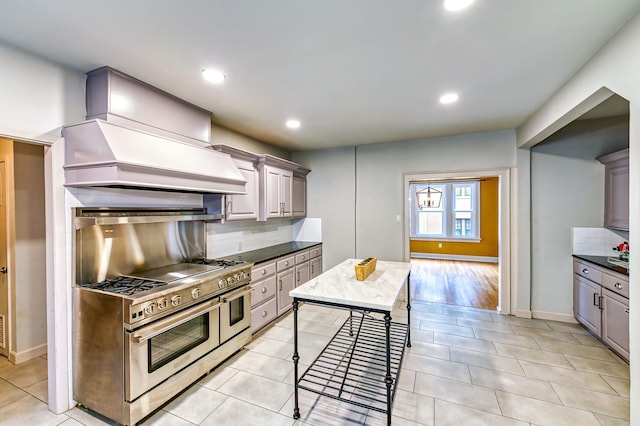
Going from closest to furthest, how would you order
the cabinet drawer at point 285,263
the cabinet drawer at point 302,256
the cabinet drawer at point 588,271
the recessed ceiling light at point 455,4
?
1. the recessed ceiling light at point 455,4
2. the cabinet drawer at point 588,271
3. the cabinet drawer at point 285,263
4. the cabinet drawer at point 302,256

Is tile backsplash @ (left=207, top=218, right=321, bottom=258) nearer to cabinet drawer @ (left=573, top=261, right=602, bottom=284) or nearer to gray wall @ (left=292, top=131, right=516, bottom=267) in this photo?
gray wall @ (left=292, top=131, right=516, bottom=267)

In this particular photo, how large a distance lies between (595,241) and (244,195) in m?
4.51

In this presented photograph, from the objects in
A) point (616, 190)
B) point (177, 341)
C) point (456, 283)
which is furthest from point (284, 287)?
point (616, 190)

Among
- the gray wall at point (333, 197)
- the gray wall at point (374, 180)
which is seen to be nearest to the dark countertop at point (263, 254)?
the gray wall at point (333, 197)

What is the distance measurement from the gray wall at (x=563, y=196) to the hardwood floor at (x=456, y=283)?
2.85 ft

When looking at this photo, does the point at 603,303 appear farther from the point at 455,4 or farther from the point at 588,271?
the point at 455,4

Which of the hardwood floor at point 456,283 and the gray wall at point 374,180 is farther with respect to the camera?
the hardwood floor at point 456,283

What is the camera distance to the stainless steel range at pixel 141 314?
1.90m

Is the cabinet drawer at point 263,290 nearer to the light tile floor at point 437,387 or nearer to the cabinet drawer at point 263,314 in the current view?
the cabinet drawer at point 263,314

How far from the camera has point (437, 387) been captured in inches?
92.6

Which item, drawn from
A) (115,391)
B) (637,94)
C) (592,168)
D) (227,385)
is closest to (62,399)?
(115,391)

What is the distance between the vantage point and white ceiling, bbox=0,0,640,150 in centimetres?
153

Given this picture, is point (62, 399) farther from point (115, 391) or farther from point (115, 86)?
point (115, 86)

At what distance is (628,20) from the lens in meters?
1.62
